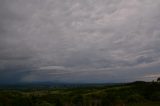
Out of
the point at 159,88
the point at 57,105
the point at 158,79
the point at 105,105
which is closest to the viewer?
the point at 105,105

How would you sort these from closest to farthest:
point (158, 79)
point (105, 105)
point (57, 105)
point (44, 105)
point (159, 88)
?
point (105, 105), point (44, 105), point (57, 105), point (159, 88), point (158, 79)

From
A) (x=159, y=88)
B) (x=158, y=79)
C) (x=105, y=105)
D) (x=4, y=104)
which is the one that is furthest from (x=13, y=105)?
(x=158, y=79)

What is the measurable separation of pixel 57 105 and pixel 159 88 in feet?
139

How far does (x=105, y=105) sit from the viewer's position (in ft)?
129

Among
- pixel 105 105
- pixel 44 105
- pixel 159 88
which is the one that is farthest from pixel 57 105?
pixel 159 88

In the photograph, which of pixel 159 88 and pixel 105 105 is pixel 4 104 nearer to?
pixel 105 105

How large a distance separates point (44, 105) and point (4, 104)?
11619mm

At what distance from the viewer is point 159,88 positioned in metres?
78.2

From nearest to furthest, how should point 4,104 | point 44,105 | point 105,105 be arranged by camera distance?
A: 1. point 105,105
2. point 44,105
3. point 4,104

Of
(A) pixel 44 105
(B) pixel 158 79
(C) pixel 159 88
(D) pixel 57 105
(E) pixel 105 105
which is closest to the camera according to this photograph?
(E) pixel 105 105

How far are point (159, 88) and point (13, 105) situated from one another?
44.9m

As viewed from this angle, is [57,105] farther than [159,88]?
No

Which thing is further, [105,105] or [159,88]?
[159,88]

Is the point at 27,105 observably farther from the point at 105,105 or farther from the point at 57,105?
the point at 105,105
